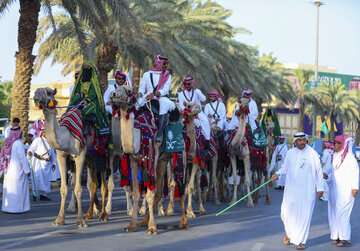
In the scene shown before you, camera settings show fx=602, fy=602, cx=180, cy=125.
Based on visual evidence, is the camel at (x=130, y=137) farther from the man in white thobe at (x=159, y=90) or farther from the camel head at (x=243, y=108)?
the camel head at (x=243, y=108)

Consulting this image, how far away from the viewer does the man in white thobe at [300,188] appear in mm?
9180

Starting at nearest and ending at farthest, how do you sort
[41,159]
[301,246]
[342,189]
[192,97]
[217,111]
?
1. [301,246]
2. [342,189]
3. [192,97]
4. [217,111]
5. [41,159]

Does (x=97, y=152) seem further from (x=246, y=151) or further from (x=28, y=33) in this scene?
(x=28, y=33)

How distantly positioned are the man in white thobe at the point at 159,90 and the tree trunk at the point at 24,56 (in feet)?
29.2

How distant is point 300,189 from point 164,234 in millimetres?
2365

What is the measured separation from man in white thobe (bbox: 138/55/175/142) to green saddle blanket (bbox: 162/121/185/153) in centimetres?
14

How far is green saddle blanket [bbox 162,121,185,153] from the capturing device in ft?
35.2

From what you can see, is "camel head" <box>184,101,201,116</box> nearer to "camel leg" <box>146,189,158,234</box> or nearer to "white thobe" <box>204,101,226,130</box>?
"camel leg" <box>146,189,158,234</box>

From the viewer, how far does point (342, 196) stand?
9.59 meters

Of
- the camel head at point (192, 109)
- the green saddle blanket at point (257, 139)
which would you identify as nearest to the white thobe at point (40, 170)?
the green saddle blanket at point (257, 139)

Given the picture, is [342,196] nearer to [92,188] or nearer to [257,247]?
[257,247]

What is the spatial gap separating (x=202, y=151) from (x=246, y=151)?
7.09 feet

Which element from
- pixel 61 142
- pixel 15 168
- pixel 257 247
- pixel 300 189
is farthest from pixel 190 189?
pixel 15 168

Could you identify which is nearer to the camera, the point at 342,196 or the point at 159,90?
the point at 342,196
